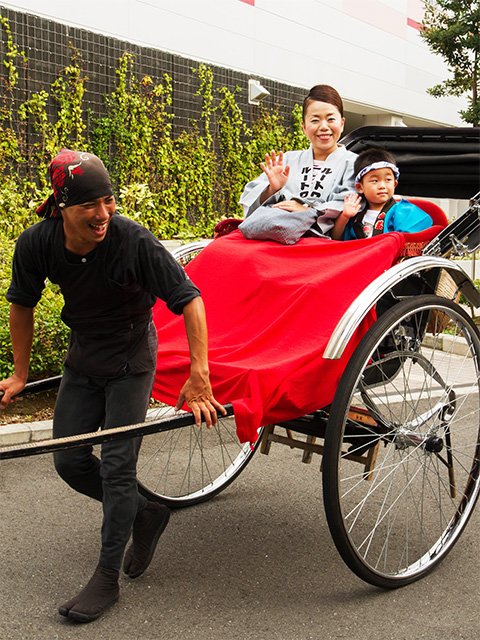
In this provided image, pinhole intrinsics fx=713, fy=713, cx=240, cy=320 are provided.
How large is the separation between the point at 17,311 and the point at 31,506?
1.40 m

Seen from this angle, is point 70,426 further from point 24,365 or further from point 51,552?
point 51,552

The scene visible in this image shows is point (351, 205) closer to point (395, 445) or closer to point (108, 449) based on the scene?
point (395, 445)

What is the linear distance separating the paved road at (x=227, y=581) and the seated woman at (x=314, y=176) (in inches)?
57.8

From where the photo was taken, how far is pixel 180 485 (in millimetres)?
3932

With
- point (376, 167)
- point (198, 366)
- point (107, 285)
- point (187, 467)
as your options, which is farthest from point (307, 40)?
point (198, 366)

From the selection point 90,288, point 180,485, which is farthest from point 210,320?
point 180,485

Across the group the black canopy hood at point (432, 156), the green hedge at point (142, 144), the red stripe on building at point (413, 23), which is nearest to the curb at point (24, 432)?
the black canopy hood at point (432, 156)

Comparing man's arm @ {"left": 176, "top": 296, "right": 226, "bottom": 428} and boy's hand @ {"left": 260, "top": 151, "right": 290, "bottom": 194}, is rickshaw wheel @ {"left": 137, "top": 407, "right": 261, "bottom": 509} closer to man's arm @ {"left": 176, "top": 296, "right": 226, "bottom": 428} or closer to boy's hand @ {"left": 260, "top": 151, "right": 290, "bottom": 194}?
man's arm @ {"left": 176, "top": 296, "right": 226, "bottom": 428}

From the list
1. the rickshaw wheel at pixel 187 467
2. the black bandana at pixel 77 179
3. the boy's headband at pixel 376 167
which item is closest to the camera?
the black bandana at pixel 77 179

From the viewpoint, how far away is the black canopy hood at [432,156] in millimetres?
3939

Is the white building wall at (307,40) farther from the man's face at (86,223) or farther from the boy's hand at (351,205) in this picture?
the man's face at (86,223)

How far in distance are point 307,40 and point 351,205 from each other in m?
11.0

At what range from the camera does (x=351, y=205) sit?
135 inches

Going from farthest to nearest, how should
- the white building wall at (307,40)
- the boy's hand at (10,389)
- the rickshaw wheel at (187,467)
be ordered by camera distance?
the white building wall at (307,40)
the rickshaw wheel at (187,467)
the boy's hand at (10,389)
